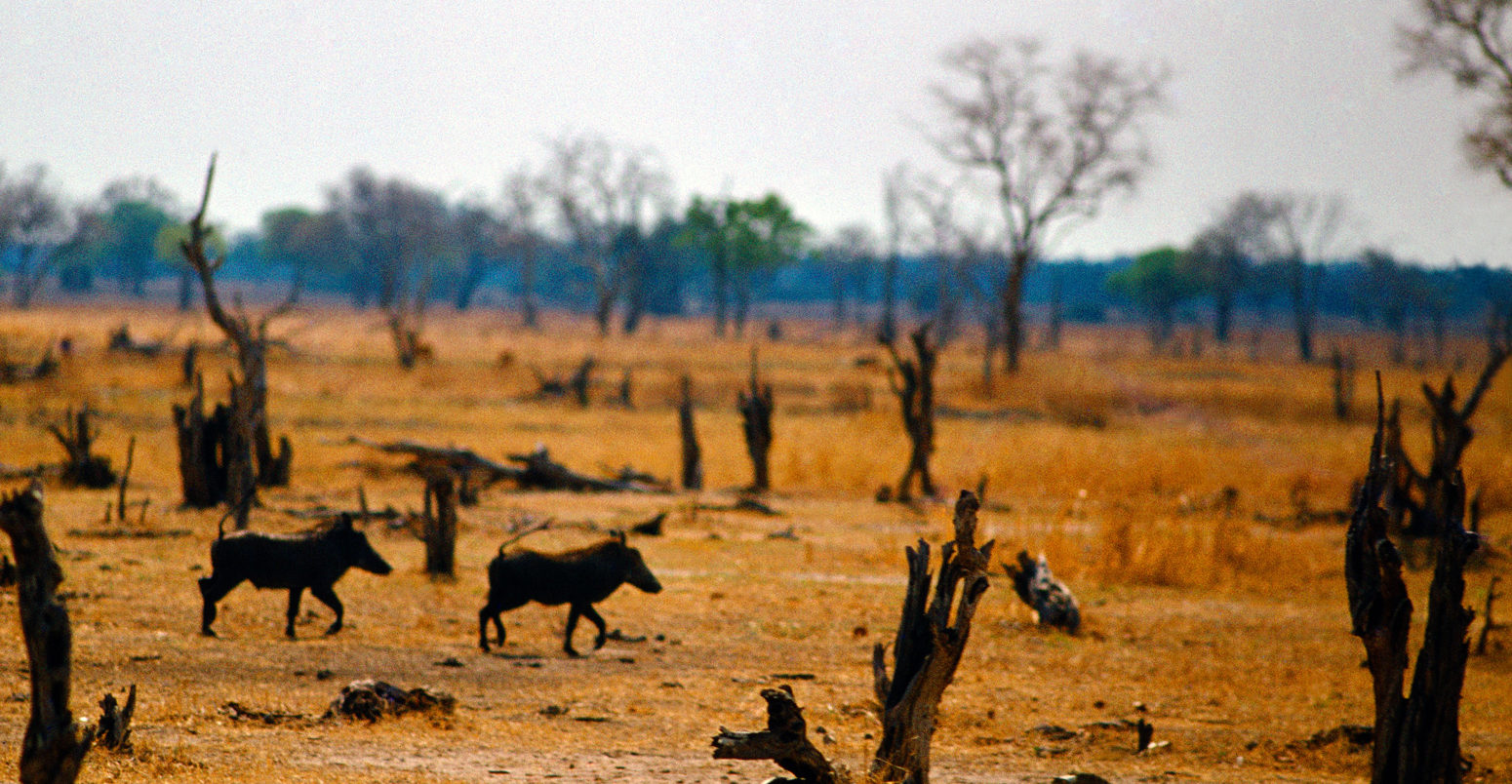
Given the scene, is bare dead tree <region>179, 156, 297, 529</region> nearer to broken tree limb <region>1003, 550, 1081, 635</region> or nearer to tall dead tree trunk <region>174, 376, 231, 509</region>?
tall dead tree trunk <region>174, 376, 231, 509</region>

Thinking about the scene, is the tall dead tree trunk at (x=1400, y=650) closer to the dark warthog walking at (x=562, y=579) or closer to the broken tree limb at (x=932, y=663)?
the broken tree limb at (x=932, y=663)

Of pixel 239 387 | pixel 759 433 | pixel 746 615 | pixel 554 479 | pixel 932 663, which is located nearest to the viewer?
pixel 932 663

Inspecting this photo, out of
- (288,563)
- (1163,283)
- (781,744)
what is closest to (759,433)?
(288,563)

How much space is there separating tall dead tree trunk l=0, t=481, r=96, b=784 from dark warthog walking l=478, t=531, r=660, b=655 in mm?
4230

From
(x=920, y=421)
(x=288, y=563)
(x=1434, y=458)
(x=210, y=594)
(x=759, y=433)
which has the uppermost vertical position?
(x=1434, y=458)

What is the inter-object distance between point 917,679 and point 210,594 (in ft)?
16.8

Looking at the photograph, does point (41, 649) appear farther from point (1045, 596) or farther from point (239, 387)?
point (239, 387)

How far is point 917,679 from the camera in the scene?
6.12m

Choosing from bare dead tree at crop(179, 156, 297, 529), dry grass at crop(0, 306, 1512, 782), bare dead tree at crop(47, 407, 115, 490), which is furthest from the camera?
bare dead tree at crop(47, 407, 115, 490)

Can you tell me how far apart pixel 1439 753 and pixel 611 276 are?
65806mm

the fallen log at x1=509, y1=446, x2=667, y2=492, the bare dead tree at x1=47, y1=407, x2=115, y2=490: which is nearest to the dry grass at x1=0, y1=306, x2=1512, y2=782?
the bare dead tree at x1=47, y1=407, x2=115, y2=490

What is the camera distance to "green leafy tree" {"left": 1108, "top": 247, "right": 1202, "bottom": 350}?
84625 millimetres

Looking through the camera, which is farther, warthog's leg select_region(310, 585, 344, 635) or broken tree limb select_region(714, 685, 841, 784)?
warthog's leg select_region(310, 585, 344, 635)

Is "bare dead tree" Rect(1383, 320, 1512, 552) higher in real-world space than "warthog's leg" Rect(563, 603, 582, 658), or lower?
higher
